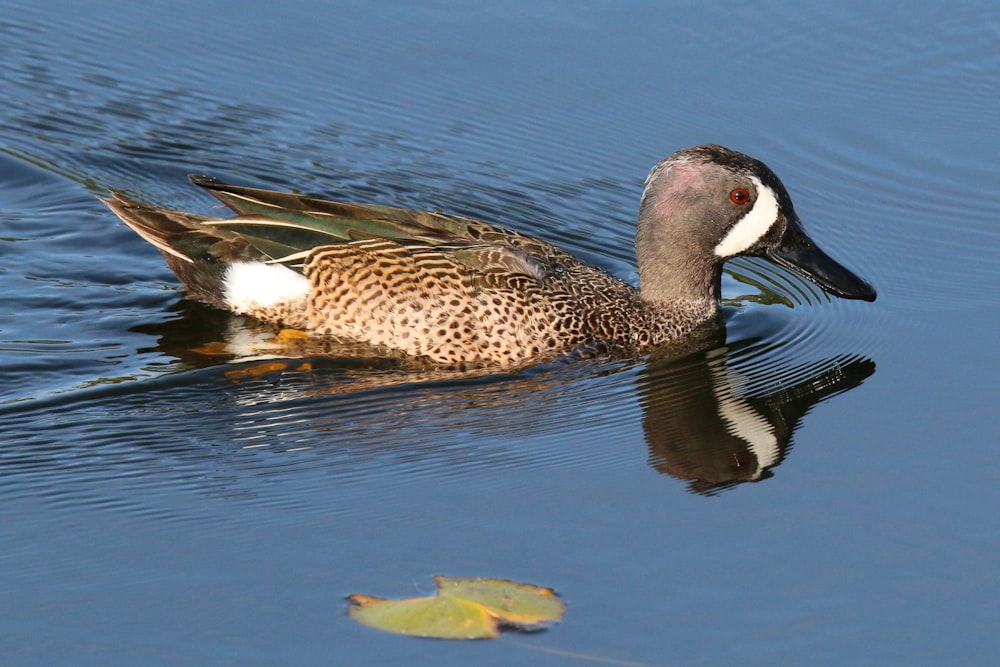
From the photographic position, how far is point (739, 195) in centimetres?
958

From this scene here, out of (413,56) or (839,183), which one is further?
(413,56)

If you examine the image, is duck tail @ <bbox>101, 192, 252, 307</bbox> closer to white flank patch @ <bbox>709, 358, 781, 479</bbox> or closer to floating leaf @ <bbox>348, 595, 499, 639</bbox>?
white flank patch @ <bbox>709, 358, 781, 479</bbox>

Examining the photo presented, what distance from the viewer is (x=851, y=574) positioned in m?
6.74

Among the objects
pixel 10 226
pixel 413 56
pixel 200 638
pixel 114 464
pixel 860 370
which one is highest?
pixel 413 56

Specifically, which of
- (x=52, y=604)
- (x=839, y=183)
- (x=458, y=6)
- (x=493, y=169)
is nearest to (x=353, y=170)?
(x=493, y=169)

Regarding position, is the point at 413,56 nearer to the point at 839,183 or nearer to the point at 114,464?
the point at 839,183

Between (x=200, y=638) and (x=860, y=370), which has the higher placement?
(x=860, y=370)

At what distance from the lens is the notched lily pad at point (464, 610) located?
6.19 metres

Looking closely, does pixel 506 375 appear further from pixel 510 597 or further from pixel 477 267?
pixel 510 597

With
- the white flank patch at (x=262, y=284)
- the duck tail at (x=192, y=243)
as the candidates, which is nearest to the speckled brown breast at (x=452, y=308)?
the white flank patch at (x=262, y=284)

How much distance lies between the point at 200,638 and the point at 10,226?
5514 millimetres

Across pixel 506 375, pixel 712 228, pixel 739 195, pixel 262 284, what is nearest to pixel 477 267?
pixel 506 375

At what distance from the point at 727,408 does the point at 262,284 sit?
2.97 m

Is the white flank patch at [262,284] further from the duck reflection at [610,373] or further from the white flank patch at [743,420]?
the white flank patch at [743,420]
